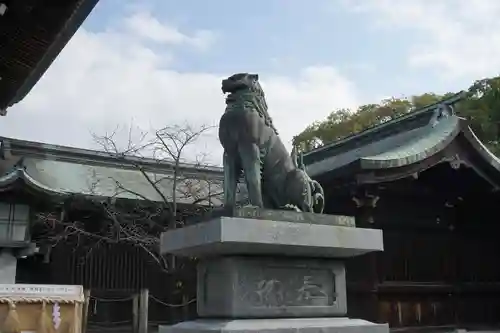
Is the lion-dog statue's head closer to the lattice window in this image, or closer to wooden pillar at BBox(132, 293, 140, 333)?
wooden pillar at BBox(132, 293, 140, 333)

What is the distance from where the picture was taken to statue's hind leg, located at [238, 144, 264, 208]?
5.22 metres

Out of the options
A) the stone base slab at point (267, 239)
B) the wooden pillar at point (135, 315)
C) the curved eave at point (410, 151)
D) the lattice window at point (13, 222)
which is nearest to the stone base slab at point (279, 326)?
the stone base slab at point (267, 239)

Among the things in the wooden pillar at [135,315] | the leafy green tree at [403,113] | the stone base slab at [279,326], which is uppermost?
the leafy green tree at [403,113]

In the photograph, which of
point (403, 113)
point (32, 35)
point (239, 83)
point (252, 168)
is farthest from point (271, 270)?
point (403, 113)

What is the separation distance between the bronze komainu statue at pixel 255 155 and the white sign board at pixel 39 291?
5.00 metres

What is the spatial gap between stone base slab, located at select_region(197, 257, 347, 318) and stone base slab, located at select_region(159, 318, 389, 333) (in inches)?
3.0

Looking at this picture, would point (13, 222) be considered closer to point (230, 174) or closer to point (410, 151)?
point (410, 151)

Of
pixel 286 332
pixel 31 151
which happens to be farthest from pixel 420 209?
pixel 31 151

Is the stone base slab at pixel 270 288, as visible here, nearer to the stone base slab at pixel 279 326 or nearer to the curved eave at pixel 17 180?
the stone base slab at pixel 279 326

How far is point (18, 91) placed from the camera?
698 centimetres

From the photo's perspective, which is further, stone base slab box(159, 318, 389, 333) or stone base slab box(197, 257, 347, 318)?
stone base slab box(197, 257, 347, 318)

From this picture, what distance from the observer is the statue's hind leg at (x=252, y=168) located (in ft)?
17.1

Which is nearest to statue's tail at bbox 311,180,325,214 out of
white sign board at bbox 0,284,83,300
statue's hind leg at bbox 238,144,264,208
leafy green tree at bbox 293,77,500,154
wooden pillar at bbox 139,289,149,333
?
statue's hind leg at bbox 238,144,264,208

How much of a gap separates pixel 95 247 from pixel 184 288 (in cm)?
250
